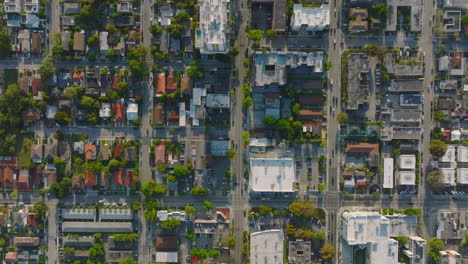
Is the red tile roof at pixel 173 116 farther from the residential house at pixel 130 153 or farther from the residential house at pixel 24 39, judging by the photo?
the residential house at pixel 24 39

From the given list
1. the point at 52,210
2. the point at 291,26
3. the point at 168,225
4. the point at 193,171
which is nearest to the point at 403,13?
the point at 291,26

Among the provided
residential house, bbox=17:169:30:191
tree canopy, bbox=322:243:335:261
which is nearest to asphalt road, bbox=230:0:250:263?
tree canopy, bbox=322:243:335:261

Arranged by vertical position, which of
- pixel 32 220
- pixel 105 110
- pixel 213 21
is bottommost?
pixel 32 220

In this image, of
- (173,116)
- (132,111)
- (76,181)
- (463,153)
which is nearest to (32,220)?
(76,181)

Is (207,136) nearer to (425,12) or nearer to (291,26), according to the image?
(291,26)

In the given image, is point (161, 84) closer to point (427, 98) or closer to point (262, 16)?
point (262, 16)

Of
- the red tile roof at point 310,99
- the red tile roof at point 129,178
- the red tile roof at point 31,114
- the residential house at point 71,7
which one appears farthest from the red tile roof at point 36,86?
the red tile roof at point 310,99

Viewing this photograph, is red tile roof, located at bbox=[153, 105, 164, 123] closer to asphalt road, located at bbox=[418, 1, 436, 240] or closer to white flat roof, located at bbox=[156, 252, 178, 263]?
white flat roof, located at bbox=[156, 252, 178, 263]
